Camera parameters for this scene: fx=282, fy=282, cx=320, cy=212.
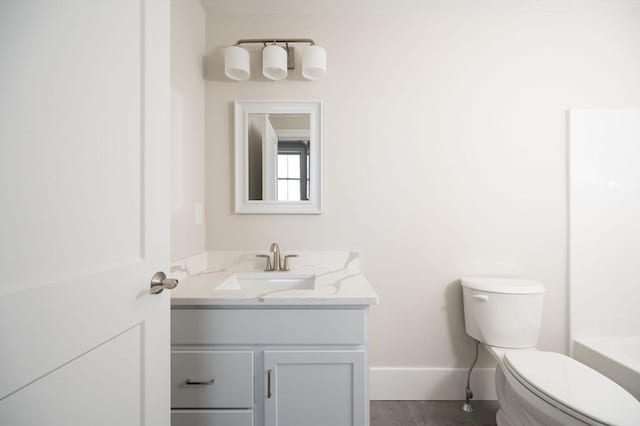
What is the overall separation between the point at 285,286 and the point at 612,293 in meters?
1.90

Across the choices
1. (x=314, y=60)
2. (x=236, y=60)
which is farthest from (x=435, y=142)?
(x=236, y=60)

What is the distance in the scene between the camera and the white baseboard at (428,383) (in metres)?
1.68

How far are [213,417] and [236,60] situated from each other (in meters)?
1.67

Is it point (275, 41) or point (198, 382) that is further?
point (275, 41)

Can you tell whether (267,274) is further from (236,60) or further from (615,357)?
(615,357)

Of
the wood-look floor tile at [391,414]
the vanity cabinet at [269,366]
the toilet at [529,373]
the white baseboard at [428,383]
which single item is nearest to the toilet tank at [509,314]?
the toilet at [529,373]

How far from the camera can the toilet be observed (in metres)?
0.96

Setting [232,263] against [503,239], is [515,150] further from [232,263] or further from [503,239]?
[232,263]

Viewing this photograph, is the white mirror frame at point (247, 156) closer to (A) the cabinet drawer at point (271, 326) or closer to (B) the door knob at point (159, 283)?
(A) the cabinet drawer at point (271, 326)

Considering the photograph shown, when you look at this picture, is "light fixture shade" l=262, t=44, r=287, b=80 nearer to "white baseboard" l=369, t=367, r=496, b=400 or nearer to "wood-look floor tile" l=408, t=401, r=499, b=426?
"white baseboard" l=369, t=367, r=496, b=400

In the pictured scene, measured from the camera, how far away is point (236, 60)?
1540 millimetres

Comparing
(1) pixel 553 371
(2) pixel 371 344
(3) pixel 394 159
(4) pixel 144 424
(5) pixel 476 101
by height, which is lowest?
(2) pixel 371 344

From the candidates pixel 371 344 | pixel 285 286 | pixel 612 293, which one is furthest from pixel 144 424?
pixel 612 293

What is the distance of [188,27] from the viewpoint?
146 centimetres
